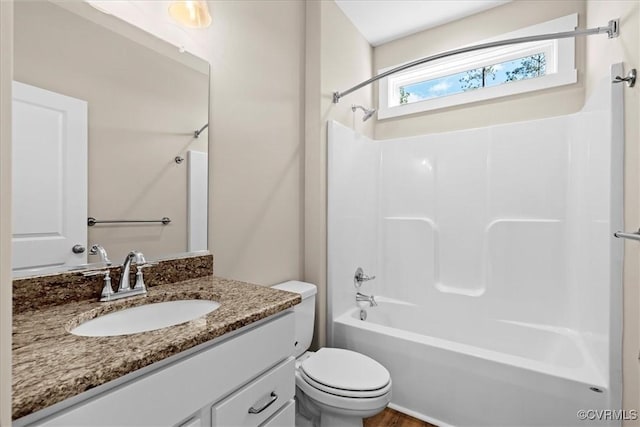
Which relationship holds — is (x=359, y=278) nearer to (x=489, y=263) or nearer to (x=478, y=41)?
(x=489, y=263)

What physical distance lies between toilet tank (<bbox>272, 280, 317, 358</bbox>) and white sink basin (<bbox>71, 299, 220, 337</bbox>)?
2.34 ft

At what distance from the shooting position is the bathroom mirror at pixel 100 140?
3.02 feet

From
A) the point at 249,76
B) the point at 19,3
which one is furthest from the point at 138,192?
the point at 249,76

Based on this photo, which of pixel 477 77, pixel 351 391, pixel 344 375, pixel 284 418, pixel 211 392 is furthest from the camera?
pixel 477 77

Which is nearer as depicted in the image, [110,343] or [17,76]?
[110,343]

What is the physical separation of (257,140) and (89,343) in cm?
129

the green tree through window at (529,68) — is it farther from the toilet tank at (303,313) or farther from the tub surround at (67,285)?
the tub surround at (67,285)

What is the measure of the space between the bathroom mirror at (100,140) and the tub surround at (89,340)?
173mm

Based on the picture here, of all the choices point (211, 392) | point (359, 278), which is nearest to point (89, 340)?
point (211, 392)

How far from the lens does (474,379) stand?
1.62m

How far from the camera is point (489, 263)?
2.32 m

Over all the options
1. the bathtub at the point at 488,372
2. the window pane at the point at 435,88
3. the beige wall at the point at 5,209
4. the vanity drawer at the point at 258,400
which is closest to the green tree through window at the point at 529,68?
the window pane at the point at 435,88

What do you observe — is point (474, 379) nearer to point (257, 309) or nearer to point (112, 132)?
point (257, 309)

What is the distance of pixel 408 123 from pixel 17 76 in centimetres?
253
